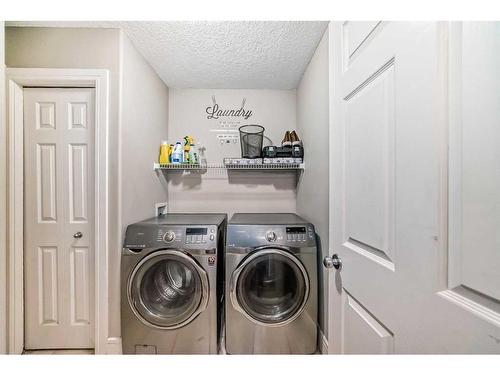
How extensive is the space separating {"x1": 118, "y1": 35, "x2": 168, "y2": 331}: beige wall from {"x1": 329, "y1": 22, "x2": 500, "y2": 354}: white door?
1460mm

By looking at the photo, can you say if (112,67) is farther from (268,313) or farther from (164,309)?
(268,313)

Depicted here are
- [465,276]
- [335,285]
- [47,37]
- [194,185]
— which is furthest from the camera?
Result: [194,185]

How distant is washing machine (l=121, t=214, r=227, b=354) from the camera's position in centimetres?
151

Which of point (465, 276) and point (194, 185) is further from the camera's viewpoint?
point (194, 185)

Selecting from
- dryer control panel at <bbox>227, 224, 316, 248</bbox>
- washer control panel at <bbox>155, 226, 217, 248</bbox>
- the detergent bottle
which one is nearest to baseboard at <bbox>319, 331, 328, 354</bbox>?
dryer control panel at <bbox>227, 224, 316, 248</bbox>

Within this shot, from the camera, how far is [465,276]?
0.45 meters

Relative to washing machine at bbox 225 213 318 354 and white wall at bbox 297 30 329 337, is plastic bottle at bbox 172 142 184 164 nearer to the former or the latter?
washing machine at bbox 225 213 318 354

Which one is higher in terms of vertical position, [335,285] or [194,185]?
[194,185]

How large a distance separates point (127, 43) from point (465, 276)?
219 cm

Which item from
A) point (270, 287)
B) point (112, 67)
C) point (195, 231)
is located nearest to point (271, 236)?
point (270, 287)

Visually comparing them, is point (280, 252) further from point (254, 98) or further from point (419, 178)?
point (254, 98)

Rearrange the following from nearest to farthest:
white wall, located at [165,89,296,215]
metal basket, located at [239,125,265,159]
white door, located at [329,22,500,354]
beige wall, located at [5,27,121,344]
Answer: white door, located at [329,22,500,354] < beige wall, located at [5,27,121,344] < metal basket, located at [239,125,265,159] < white wall, located at [165,89,296,215]

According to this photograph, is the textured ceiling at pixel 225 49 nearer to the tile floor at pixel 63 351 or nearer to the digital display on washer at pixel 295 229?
the digital display on washer at pixel 295 229
